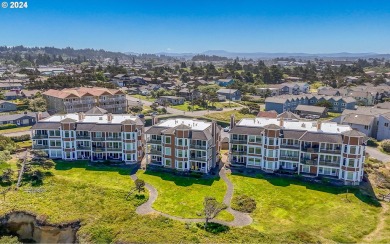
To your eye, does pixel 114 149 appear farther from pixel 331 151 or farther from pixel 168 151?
pixel 331 151

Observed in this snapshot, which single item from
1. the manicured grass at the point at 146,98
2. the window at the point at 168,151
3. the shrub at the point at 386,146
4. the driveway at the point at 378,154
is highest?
the window at the point at 168,151

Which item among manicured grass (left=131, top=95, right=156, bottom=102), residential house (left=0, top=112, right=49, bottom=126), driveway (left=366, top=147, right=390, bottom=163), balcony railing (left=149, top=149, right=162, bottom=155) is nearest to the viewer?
balcony railing (left=149, top=149, right=162, bottom=155)

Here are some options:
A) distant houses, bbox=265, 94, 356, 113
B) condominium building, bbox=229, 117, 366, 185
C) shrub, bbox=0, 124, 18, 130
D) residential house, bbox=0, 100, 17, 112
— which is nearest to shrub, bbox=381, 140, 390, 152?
condominium building, bbox=229, 117, 366, 185

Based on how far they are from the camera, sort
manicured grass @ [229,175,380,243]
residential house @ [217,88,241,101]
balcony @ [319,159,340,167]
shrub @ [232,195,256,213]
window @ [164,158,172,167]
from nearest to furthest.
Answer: manicured grass @ [229,175,380,243] → shrub @ [232,195,256,213] → balcony @ [319,159,340,167] → window @ [164,158,172,167] → residential house @ [217,88,241,101]

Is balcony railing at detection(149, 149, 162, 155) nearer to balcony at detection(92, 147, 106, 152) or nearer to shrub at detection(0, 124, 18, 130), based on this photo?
balcony at detection(92, 147, 106, 152)

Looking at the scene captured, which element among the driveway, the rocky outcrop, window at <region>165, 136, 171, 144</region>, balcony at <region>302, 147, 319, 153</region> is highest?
window at <region>165, 136, 171, 144</region>

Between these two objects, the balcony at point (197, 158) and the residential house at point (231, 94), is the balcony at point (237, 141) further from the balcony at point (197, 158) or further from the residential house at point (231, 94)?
the residential house at point (231, 94)

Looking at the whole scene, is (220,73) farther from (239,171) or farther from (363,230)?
(363,230)

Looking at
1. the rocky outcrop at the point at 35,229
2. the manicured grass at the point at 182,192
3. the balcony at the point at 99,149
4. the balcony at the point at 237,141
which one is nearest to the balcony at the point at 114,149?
→ the balcony at the point at 99,149
